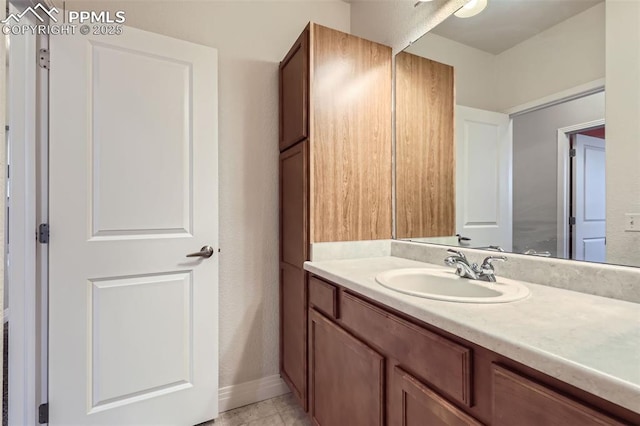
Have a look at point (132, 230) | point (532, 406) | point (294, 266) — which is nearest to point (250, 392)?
point (294, 266)

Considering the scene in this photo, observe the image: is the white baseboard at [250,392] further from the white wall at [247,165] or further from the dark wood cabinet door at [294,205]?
the dark wood cabinet door at [294,205]

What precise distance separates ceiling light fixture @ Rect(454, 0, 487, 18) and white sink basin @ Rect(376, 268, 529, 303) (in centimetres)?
116

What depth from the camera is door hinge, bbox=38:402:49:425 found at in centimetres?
129

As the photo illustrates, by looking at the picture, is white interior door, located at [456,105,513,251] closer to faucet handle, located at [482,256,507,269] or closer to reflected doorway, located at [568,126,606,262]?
faucet handle, located at [482,256,507,269]

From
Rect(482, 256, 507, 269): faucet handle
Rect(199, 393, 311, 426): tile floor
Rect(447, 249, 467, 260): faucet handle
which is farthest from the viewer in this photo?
Rect(199, 393, 311, 426): tile floor

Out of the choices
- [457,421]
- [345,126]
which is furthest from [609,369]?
[345,126]

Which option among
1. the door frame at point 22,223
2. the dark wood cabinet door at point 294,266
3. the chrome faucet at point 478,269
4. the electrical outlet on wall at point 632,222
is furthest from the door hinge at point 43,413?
the electrical outlet on wall at point 632,222

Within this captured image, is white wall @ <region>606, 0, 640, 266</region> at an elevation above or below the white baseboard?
above

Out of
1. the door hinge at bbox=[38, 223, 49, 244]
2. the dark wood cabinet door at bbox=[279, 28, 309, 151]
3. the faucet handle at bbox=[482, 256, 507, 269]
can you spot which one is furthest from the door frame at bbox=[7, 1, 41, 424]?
the faucet handle at bbox=[482, 256, 507, 269]

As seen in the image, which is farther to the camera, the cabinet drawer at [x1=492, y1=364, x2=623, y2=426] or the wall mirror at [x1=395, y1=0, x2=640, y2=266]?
the wall mirror at [x1=395, y1=0, x2=640, y2=266]

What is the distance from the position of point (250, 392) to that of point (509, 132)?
6.36 ft

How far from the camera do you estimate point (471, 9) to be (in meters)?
1.34

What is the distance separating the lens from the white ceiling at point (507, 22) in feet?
3.43

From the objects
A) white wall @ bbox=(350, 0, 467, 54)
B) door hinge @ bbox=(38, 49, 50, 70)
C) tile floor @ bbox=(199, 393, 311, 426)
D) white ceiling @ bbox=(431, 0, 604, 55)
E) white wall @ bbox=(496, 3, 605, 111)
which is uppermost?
white wall @ bbox=(350, 0, 467, 54)
